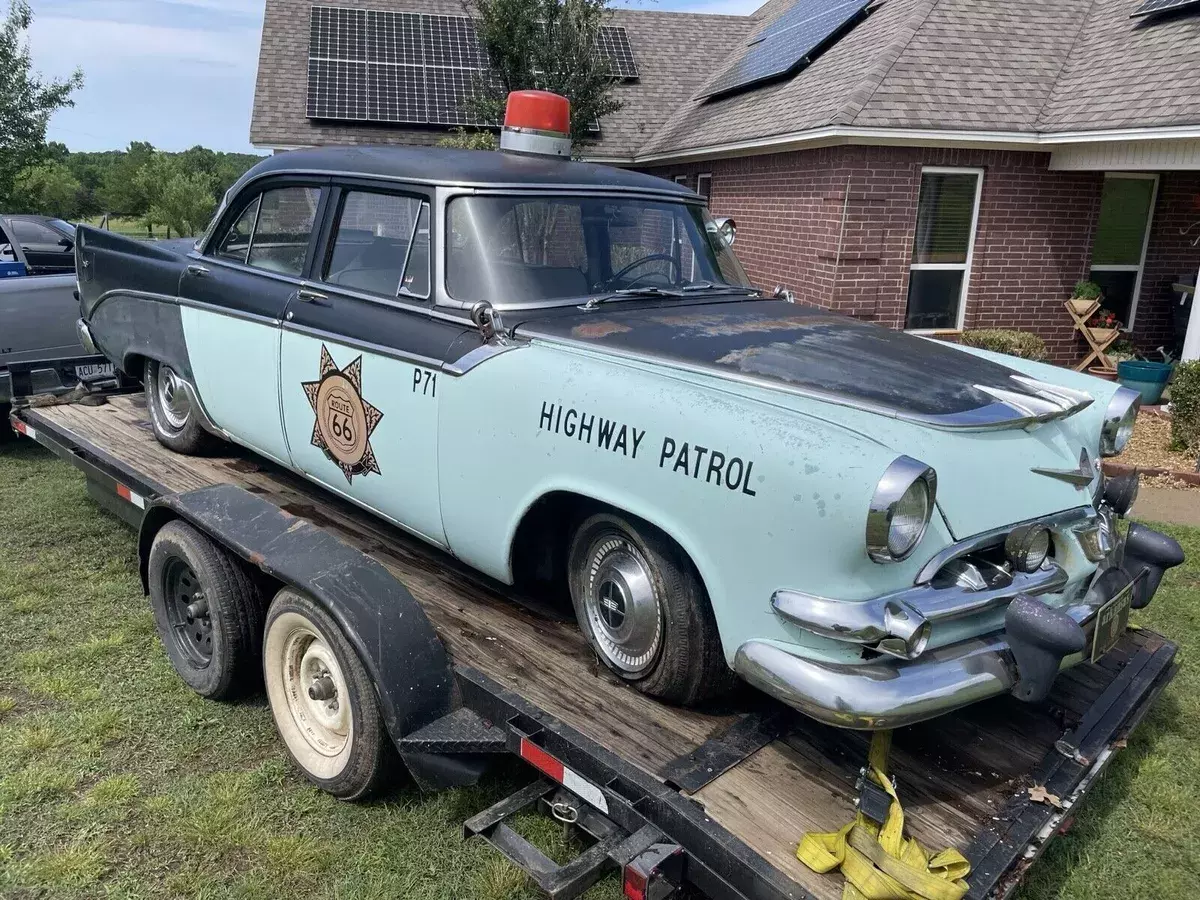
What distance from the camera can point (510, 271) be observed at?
337 centimetres

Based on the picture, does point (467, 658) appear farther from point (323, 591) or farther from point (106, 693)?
point (106, 693)

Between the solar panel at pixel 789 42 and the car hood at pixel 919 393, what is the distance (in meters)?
9.66

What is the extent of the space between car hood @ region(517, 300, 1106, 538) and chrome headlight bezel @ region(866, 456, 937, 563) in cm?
14

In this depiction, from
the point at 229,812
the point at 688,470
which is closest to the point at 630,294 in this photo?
the point at 688,470

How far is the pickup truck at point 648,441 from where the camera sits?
227cm

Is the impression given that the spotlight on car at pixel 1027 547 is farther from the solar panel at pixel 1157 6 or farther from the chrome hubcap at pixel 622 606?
the solar panel at pixel 1157 6

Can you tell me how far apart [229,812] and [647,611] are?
5.31ft

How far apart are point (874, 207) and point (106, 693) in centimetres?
828

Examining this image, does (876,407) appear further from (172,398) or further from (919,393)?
(172,398)

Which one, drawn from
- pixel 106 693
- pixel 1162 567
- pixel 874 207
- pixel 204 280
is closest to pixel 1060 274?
pixel 874 207

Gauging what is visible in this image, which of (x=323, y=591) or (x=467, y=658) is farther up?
(x=323, y=591)

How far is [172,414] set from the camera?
16.4 feet

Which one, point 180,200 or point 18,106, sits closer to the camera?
point 18,106

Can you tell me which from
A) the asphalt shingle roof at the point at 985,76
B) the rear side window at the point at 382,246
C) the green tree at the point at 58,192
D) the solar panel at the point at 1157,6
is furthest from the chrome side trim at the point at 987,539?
the green tree at the point at 58,192
